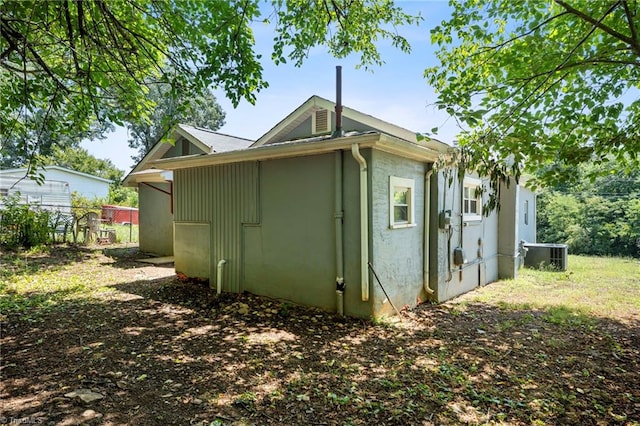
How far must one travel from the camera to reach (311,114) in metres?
8.09

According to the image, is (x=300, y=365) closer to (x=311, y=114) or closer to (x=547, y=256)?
(x=311, y=114)

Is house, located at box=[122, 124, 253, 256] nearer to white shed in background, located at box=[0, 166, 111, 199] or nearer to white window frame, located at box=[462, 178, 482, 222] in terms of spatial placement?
white window frame, located at box=[462, 178, 482, 222]

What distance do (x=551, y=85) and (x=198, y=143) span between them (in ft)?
29.9

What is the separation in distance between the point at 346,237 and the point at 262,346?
201 centimetres

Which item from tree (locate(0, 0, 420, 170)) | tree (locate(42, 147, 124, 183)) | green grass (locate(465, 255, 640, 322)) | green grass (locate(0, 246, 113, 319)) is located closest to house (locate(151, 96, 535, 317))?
green grass (locate(465, 255, 640, 322))

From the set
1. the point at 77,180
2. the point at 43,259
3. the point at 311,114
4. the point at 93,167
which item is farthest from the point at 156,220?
the point at 93,167

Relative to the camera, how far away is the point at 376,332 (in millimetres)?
4879

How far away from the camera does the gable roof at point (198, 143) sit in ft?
34.8

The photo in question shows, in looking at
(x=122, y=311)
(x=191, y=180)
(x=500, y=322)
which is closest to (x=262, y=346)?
(x=122, y=311)

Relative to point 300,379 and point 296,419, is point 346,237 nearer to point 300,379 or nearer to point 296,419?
point 300,379

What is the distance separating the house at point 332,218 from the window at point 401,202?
0.06 ft

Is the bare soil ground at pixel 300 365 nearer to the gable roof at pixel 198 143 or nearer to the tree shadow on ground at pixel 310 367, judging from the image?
the tree shadow on ground at pixel 310 367

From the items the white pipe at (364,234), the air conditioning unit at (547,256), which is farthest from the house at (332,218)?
the air conditioning unit at (547,256)

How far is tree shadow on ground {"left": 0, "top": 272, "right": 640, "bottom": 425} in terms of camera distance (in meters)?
2.91
